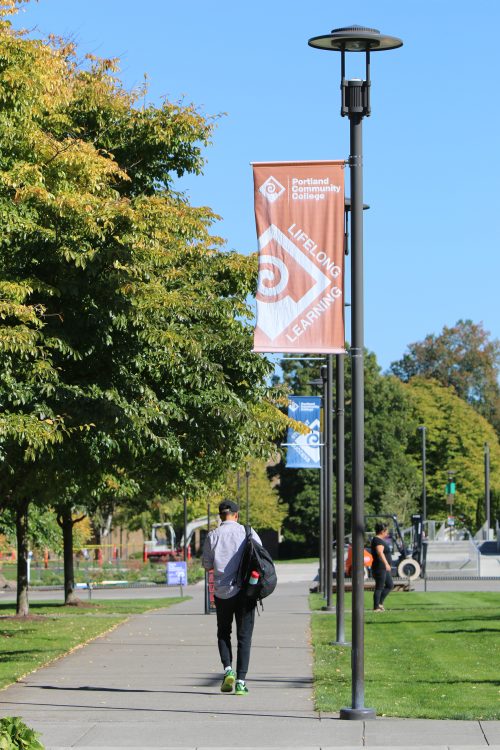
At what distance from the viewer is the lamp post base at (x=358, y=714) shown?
10.6m

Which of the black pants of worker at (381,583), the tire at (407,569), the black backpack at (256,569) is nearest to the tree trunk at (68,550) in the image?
the black pants of worker at (381,583)

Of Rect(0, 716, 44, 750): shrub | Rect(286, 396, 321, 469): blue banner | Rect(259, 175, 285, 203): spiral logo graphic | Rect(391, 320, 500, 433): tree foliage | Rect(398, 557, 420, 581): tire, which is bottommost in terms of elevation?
Rect(398, 557, 420, 581): tire

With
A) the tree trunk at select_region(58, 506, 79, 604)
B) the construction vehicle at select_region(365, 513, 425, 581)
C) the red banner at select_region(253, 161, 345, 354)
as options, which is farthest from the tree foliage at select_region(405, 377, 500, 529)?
the red banner at select_region(253, 161, 345, 354)

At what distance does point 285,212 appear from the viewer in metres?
11.1

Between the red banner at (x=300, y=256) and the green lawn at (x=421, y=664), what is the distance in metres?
3.24

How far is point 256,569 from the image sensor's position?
1258 cm

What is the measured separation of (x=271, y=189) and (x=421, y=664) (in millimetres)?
6959

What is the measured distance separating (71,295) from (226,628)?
4.08 meters

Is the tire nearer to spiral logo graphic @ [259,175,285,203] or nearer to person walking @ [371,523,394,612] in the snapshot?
person walking @ [371,523,394,612]

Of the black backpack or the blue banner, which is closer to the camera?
the black backpack

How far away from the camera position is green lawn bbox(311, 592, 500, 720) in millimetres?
11523

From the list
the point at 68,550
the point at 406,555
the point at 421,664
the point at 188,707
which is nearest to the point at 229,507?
the point at 188,707

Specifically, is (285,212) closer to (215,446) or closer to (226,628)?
(226,628)

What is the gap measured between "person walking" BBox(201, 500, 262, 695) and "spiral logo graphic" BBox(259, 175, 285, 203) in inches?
132
